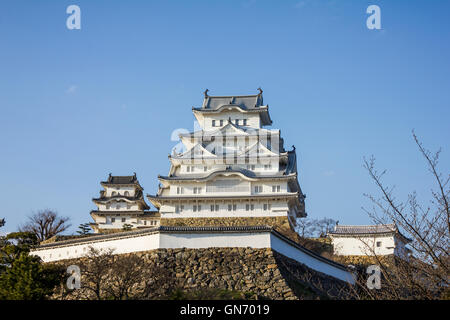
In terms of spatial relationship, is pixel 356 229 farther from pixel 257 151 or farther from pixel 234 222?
pixel 257 151

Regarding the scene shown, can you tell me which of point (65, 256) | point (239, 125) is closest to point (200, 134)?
point (239, 125)

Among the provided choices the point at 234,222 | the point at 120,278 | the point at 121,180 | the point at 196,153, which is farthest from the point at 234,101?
the point at 120,278

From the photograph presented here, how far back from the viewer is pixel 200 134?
40.6 metres

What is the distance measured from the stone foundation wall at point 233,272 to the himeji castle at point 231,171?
12164 millimetres

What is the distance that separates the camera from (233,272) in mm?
23625

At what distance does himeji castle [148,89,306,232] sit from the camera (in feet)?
122

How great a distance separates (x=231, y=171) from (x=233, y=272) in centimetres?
1427

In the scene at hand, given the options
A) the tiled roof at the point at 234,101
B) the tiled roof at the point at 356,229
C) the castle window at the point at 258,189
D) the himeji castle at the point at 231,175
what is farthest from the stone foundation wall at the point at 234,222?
the tiled roof at the point at 234,101

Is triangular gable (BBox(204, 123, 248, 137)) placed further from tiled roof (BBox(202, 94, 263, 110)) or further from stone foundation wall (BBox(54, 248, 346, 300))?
stone foundation wall (BBox(54, 248, 346, 300))

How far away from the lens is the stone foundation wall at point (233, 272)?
2269cm
